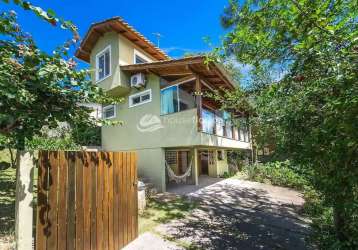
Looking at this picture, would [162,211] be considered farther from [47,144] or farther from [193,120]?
[47,144]

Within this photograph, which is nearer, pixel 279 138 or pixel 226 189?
pixel 279 138

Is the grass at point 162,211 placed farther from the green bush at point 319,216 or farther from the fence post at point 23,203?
the green bush at point 319,216

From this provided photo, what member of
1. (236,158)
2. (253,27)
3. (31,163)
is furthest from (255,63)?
(236,158)

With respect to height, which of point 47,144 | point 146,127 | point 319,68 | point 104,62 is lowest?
point 47,144

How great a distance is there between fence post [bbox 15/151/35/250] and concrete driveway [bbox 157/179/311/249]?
10.5 ft

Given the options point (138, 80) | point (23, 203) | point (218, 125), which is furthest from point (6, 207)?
point (218, 125)

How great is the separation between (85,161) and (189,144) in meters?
6.40

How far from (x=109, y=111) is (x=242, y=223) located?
10454 mm

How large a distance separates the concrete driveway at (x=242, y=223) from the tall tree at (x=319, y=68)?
1536mm

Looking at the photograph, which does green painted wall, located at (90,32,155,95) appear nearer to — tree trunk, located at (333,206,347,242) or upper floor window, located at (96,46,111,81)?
upper floor window, located at (96,46,111,81)

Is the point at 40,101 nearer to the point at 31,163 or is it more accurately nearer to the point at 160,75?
the point at 31,163

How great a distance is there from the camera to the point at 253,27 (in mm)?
3240

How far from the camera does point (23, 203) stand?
10.4 feet

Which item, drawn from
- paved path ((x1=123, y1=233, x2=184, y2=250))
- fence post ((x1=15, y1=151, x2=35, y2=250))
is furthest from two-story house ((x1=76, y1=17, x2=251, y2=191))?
fence post ((x1=15, y1=151, x2=35, y2=250))
